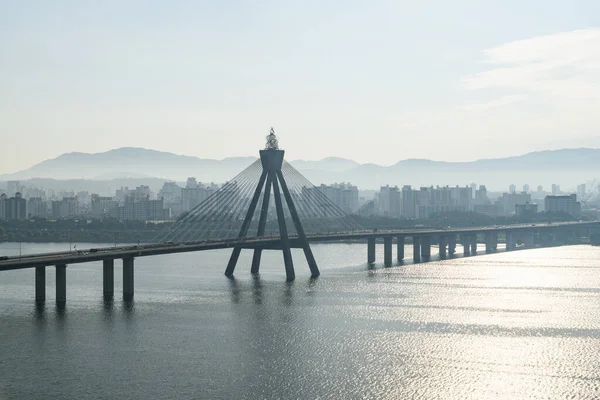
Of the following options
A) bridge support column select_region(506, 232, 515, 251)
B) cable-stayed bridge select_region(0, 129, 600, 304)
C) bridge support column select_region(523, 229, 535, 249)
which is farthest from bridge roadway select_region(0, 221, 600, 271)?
bridge support column select_region(523, 229, 535, 249)

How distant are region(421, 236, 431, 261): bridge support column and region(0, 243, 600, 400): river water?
92.1ft

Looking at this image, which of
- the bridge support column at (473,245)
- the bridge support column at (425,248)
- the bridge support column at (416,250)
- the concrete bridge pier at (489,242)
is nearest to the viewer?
the bridge support column at (416,250)

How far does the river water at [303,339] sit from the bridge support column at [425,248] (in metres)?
28.1

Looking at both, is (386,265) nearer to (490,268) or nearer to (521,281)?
(490,268)

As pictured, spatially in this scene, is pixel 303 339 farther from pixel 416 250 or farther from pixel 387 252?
pixel 416 250

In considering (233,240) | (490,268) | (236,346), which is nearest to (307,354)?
(236,346)

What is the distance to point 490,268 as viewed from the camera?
80250 millimetres

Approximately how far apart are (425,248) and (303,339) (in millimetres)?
58445

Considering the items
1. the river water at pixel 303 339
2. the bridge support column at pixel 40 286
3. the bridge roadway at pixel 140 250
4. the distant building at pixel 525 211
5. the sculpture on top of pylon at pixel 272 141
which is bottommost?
the river water at pixel 303 339

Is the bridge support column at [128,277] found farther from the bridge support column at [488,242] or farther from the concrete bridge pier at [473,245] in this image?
the bridge support column at [488,242]

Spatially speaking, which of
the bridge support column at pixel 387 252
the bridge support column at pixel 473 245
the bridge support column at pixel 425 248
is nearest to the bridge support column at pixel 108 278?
the bridge support column at pixel 387 252

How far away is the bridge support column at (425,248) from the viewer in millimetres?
95938

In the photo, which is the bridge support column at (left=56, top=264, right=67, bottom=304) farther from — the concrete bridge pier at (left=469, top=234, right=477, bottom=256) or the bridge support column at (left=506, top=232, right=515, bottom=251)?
the bridge support column at (left=506, top=232, right=515, bottom=251)

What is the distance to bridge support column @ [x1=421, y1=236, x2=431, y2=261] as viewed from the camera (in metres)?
95.9
